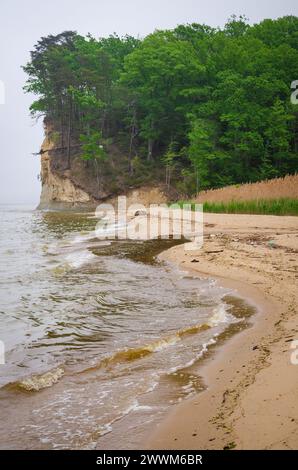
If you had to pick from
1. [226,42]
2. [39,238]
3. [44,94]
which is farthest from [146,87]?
[39,238]

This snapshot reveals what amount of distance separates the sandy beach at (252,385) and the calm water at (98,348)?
0.19 m

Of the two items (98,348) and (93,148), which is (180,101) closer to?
(93,148)

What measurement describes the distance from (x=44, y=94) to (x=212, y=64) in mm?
18584

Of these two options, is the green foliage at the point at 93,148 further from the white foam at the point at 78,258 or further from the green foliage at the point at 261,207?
the white foam at the point at 78,258

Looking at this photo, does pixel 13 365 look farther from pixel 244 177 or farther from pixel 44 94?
pixel 44 94

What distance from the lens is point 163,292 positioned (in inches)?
227

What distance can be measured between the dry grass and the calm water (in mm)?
9115

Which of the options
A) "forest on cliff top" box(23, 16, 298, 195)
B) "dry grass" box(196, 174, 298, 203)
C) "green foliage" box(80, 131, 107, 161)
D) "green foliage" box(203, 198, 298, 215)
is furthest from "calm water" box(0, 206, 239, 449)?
"green foliage" box(80, 131, 107, 161)

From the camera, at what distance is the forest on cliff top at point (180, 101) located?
27062mm

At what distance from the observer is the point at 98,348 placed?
373 centimetres

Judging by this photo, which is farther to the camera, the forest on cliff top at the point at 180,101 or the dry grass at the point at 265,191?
the forest on cliff top at the point at 180,101

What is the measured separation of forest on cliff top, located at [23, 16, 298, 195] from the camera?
27062 millimetres

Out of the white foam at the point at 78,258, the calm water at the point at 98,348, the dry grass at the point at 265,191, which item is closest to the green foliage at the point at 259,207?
the dry grass at the point at 265,191

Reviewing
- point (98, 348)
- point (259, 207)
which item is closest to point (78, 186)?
point (259, 207)
